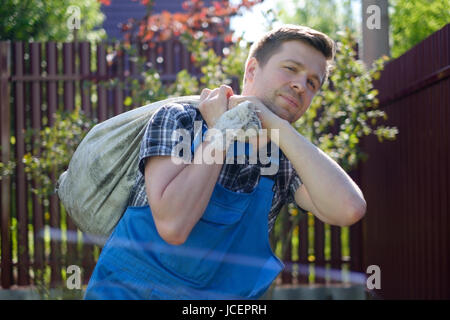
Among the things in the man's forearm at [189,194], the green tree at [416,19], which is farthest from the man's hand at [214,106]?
the green tree at [416,19]

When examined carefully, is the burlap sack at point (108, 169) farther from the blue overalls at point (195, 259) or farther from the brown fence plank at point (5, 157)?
the brown fence plank at point (5, 157)

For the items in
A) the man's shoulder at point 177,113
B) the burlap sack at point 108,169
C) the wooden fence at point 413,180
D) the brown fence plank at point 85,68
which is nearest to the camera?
the man's shoulder at point 177,113

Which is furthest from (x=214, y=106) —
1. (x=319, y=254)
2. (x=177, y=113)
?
(x=319, y=254)

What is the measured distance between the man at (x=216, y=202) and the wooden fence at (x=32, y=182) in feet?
11.2

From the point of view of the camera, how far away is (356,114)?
14.2ft

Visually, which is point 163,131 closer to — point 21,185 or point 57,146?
point 57,146

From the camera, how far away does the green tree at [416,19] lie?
5793mm

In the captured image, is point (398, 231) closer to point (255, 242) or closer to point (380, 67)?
point (380, 67)

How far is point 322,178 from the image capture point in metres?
1.86

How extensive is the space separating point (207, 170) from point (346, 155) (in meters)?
2.98

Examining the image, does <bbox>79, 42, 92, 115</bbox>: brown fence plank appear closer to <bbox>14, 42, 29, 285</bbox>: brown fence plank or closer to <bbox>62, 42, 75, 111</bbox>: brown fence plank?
<bbox>62, 42, 75, 111</bbox>: brown fence plank

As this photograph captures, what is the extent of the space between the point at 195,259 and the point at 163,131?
16.1 inches

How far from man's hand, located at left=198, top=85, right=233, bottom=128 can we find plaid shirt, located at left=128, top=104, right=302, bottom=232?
4 centimetres

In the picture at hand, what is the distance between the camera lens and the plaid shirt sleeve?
167 centimetres
